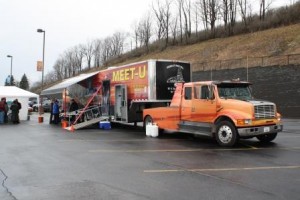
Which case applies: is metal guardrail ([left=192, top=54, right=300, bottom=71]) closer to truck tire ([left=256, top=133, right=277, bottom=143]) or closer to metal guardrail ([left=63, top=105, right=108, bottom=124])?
metal guardrail ([left=63, top=105, right=108, bottom=124])

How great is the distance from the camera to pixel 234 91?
15.9 metres

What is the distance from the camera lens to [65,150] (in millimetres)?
13883

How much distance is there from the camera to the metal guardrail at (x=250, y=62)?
38500 mm

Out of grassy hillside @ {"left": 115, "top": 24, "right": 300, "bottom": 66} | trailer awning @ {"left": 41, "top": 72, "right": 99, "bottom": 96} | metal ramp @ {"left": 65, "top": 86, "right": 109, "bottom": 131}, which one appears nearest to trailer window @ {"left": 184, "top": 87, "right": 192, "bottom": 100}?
metal ramp @ {"left": 65, "top": 86, "right": 109, "bottom": 131}

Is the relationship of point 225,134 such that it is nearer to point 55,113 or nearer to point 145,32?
point 55,113

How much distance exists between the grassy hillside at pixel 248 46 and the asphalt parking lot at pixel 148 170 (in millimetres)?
32289

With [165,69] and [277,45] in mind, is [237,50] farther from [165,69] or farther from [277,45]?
[165,69]

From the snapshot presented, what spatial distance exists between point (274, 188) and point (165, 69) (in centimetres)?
1285

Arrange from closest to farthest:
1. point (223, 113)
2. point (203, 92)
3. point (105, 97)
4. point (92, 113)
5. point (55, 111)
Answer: point (223, 113), point (203, 92), point (105, 97), point (92, 113), point (55, 111)

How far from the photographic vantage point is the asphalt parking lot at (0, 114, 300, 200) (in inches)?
303

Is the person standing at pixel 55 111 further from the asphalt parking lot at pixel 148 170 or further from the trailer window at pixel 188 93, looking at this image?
the trailer window at pixel 188 93

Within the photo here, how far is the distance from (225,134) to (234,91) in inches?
75.2

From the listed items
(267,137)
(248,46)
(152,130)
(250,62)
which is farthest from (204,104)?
(248,46)

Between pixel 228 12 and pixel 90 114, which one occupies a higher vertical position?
pixel 228 12
